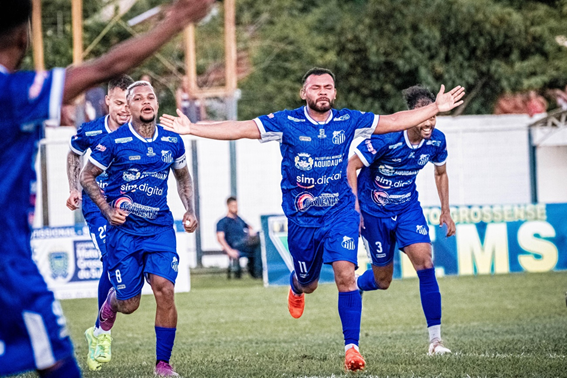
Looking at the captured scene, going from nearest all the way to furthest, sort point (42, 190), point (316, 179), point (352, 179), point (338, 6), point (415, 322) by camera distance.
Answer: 1. point (316, 179)
2. point (352, 179)
3. point (415, 322)
4. point (42, 190)
5. point (338, 6)

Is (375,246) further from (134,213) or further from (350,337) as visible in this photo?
(134,213)

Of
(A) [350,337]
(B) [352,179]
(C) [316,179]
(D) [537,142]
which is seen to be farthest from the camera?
(D) [537,142]

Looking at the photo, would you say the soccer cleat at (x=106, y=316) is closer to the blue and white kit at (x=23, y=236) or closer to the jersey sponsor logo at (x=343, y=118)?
the jersey sponsor logo at (x=343, y=118)

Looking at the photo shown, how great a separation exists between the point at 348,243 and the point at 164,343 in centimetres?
171

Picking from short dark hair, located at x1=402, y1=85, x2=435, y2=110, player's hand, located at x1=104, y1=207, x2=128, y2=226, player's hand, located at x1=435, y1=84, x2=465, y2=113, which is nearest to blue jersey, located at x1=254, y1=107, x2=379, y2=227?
player's hand, located at x1=435, y1=84, x2=465, y2=113

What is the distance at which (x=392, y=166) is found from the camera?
9.09 meters

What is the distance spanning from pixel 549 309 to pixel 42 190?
1190cm

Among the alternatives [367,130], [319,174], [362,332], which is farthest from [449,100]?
[362,332]

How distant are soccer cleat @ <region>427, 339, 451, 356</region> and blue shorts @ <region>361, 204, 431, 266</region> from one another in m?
1.02

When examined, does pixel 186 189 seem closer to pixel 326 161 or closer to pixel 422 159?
pixel 326 161

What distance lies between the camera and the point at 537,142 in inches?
872

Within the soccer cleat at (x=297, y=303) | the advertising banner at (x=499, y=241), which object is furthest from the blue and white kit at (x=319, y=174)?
the advertising banner at (x=499, y=241)

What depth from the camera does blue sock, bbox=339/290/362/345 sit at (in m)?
7.37

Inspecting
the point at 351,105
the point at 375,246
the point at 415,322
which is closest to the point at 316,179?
the point at 375,246
